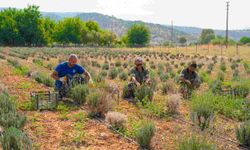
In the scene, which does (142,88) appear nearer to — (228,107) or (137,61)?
(137,61)

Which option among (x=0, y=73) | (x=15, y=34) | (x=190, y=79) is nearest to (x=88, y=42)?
(x=15, y=34)

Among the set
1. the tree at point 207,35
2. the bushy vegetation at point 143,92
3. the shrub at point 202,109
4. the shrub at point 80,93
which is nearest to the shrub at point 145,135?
the shrub at point 202,109

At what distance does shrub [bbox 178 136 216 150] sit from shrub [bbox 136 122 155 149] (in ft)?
4.02

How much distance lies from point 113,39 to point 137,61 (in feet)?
318

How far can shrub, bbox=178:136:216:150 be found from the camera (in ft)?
20.7

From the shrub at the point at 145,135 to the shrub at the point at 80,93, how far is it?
372cm

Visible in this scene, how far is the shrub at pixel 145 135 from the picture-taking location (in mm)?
7578

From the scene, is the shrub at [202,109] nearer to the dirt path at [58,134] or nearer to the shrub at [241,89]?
the dirt path at [58,134]

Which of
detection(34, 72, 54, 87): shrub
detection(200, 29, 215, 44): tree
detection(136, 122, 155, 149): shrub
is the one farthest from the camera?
detection(200, 29, 215, 44): tree

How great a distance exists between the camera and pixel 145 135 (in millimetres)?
7578

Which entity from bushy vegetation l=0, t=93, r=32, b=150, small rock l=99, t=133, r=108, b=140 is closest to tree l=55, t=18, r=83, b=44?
bushy vegetation l=0, t=93, r=32, b=150

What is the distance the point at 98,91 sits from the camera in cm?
1030

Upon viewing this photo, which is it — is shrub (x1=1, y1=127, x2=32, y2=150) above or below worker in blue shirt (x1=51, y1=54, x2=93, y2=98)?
below

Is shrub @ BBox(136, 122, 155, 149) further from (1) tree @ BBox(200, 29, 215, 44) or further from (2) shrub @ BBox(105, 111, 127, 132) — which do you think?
(1) tree @ BBox(200, 29, 215, 44)
